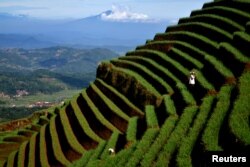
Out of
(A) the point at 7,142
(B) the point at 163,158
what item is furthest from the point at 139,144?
(A) the point at 7,142

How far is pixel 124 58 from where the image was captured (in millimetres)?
44562

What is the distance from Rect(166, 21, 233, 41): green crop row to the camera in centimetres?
3210

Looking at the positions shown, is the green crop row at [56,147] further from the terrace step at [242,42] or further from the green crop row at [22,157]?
the terrace step at [242,42]

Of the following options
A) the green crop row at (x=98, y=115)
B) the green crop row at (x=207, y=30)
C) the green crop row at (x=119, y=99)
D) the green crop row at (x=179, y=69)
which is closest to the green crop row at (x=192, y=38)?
the green crop row at (x=207, y=30)

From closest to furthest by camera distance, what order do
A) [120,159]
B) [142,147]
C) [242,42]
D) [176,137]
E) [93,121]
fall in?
[176,137] < [142,147] < [120,159] < [242,42] < [93,121]

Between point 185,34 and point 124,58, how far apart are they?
944cm

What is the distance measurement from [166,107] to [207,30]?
12491 mm

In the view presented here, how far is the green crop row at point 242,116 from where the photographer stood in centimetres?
1544

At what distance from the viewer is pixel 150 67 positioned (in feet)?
118

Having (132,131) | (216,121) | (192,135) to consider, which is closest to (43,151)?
(132,131)

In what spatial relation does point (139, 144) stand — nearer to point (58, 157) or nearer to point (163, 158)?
point (163, 158)

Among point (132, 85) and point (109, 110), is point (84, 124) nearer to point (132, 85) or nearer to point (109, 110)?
point (109, 110)

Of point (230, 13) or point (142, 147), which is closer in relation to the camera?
point (142, 147)

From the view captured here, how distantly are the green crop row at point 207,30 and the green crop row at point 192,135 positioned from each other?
11067 mm
